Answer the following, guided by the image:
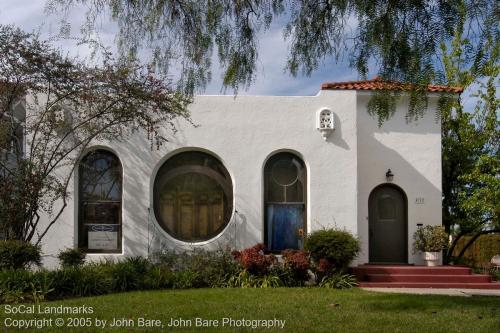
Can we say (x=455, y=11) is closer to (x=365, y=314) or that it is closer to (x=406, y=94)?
(x=406, y=94)

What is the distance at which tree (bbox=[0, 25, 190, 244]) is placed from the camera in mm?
11414

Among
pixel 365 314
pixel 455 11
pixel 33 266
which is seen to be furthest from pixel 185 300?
pixel 455 11

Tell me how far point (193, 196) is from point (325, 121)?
3468 millimetres

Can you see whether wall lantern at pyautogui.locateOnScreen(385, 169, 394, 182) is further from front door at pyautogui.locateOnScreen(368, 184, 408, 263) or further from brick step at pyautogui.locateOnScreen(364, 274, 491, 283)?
brick step at pyautogui.locateOnScreen(364, 274, 491, 283)

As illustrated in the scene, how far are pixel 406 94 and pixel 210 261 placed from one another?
25.2ft

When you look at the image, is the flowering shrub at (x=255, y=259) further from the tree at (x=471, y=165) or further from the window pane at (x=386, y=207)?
the tree at (x=471, y=165)

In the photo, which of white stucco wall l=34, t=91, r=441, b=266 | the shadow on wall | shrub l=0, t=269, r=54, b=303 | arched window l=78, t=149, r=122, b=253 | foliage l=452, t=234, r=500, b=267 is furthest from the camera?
foliage l=452, t=234, r=500, b=267

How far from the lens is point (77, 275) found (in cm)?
1122

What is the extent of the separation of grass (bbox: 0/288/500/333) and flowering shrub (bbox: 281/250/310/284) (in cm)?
98

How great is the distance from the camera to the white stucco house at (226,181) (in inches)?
538

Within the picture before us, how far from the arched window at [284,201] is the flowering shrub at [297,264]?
3.05 feet

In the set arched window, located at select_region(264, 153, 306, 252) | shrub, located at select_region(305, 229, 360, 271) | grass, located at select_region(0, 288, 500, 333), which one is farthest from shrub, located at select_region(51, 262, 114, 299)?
shrub, located at select_region(305, 229, 360, 271)

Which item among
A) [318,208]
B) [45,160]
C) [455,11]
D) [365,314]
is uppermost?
[455,11]

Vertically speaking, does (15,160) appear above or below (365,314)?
above
